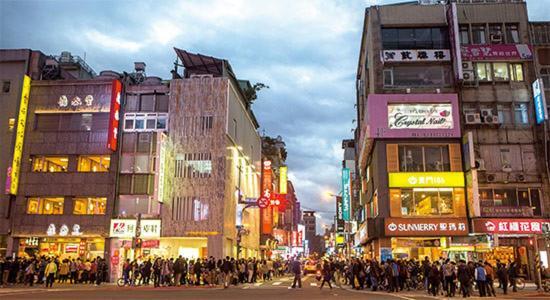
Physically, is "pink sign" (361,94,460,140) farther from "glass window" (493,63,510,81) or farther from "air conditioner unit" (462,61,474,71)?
"glass window" (493,63,510,81)

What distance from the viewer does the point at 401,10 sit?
4144 centimetres

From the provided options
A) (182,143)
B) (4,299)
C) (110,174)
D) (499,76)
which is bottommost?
(4,299)

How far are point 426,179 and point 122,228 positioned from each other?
78.4 ft

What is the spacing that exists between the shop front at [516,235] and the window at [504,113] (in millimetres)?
7889

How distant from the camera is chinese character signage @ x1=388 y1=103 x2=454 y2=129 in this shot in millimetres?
38531

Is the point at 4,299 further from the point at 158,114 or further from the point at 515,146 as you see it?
the point at 515,146

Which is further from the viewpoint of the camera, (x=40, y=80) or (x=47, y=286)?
(x=40, y=80)

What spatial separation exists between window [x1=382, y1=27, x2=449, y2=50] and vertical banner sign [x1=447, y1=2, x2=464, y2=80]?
62.4 inches

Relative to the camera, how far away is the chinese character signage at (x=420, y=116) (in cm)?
3853

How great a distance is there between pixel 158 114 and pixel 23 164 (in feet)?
37.5

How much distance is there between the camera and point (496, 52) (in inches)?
1563

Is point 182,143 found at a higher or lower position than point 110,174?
higher

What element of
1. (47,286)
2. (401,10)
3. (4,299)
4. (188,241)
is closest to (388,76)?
(401,10)

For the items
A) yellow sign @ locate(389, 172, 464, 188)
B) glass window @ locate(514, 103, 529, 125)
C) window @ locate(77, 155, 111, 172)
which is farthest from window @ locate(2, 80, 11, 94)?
glass window @ locate(514, 103, 529, 125)
